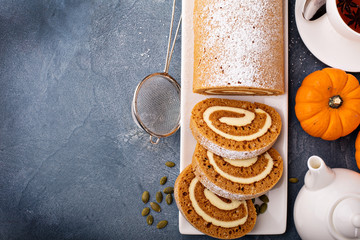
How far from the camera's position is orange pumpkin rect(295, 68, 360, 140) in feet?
3.83

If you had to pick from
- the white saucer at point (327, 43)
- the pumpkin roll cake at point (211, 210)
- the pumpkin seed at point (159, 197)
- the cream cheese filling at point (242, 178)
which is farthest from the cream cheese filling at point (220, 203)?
the white saucer at point (327, 43)

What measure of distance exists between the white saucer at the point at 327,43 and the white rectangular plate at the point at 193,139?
66mm

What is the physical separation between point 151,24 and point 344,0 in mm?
715

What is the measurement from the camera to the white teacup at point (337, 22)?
1073 millimetres

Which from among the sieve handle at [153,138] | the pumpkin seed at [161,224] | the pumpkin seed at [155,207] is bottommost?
the pumpkin seed at [161,224]

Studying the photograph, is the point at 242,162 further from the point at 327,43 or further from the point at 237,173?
the point at 327,43

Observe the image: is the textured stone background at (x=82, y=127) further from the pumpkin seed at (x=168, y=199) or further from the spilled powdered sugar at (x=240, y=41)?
the spilled powdered sugar at (x=240, y=41)

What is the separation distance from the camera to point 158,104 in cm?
134

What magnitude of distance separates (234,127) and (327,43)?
45 centimetres

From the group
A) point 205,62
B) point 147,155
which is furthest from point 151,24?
point 147,155

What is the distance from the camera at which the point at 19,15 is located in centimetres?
139

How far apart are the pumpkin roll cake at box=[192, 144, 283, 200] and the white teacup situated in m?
0.48

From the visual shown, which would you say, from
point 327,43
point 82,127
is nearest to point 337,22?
point 327,43

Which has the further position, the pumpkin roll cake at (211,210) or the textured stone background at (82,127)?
the textured stone background at (82,127)
